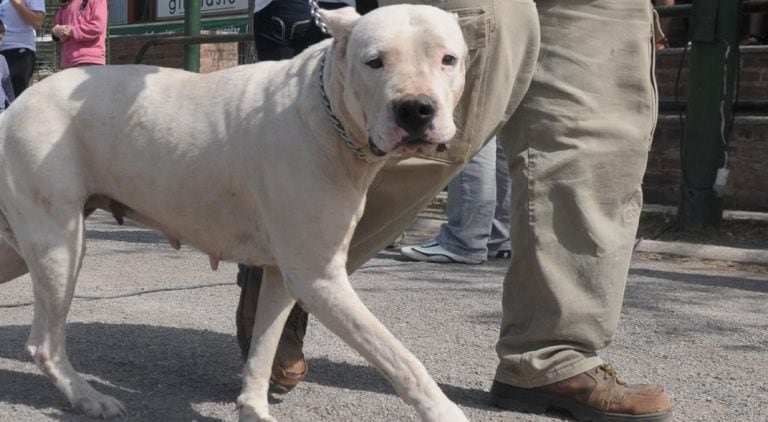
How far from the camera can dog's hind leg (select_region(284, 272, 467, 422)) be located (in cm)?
302

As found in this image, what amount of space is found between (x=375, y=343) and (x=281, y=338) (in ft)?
2.82

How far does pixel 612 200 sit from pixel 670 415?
28.1 inches

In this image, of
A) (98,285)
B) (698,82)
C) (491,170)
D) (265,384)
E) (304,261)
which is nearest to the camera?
(304,261)

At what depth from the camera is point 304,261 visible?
125 inches

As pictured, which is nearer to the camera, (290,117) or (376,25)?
(376,25)

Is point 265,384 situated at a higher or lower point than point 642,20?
lower

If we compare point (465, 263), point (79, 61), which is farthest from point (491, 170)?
point (79, 61)

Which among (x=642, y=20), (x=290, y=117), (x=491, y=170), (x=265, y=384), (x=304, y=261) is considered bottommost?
(x=491, y=170)

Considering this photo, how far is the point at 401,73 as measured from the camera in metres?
2.88

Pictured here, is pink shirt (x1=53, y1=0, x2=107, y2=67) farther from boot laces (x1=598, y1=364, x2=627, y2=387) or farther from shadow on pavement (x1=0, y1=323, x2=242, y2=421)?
boot laces (x1=598, y1=364, x2=627, y2=387)

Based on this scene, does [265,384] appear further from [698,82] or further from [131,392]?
[698,82]

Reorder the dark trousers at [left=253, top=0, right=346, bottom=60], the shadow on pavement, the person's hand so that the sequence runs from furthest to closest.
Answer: the person's hand
the dark trousers at [left=253, top=0, right=346, bottom=60]
the shadow on pavement

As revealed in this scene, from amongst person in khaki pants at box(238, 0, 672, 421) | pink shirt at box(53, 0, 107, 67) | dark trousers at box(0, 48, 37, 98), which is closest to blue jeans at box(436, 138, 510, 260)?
person in khaki pants at box(238, 0, 672, 421)

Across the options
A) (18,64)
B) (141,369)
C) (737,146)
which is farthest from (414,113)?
(18,64)
